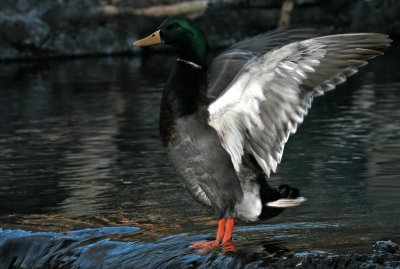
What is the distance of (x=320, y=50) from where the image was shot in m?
5.00

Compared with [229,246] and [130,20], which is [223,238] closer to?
[229,246]

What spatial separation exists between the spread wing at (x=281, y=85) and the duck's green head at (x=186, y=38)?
344 millimetres

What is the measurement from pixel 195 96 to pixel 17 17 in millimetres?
14957

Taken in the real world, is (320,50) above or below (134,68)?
above

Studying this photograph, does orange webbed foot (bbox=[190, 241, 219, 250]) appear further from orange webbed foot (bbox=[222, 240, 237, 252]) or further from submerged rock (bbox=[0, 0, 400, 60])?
submerged rock (bbox=[0, 0, 400, 60])

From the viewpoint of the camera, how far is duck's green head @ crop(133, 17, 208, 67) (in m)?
5.43

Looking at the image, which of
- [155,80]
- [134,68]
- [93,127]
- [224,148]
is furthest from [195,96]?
[134,68]

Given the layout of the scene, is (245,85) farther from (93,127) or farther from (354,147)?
(93,127)

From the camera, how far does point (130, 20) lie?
66.3 feet

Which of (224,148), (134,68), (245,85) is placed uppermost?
(245,85)

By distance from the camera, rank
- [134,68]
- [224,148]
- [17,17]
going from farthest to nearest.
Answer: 1. [17,17]
2. [134,68]
3. [224,148]

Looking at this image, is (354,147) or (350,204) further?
(354,147)

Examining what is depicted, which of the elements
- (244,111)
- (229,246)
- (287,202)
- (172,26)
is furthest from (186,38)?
(229,246)

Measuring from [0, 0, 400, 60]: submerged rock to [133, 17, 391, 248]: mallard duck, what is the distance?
14.5 m
